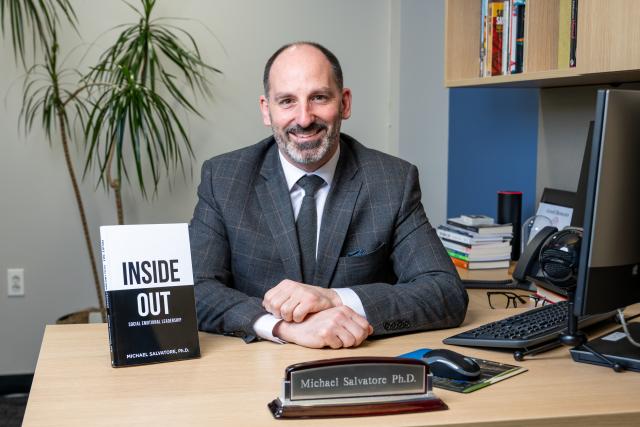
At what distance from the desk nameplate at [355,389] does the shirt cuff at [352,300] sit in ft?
1.33

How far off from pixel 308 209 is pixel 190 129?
191 centimetres

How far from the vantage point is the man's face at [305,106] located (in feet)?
6.62

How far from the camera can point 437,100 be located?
3.70m

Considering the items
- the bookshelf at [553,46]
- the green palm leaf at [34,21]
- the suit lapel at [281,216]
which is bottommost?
the suit lapel at [281,216]

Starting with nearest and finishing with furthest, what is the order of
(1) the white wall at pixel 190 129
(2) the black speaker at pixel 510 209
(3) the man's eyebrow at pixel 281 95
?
(3) the man's eyebrow at pixel 281 95 < (2) the black speaker at pixel 510 209 < (1) the white wall at pixel 190 129

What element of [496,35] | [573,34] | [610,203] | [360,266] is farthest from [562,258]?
[496,35]

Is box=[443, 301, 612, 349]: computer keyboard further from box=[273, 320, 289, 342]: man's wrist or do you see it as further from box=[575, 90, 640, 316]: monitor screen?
box=[273, 320, 289, 342]: man's wrist

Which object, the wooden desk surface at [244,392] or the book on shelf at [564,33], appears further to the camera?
the book on shelf at [564,33]

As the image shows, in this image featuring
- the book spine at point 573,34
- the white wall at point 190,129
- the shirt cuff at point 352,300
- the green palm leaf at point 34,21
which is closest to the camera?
the shirt cuff at point 352,300

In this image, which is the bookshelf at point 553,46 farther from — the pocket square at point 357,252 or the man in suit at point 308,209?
the pocket square at point 357,252

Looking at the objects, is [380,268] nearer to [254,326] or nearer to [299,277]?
[299,277]

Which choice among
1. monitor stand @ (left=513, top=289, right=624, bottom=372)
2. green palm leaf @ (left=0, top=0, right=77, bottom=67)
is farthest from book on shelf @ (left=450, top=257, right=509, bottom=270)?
green palm leaf @ (left=0, top=0, right=77, bottom=67)

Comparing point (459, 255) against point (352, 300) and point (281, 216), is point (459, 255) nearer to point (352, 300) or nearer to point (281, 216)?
point (281, 216)

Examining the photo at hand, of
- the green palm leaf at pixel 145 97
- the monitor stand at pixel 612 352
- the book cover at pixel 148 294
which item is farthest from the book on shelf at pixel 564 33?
the green palm leaf at pixel 145 97
